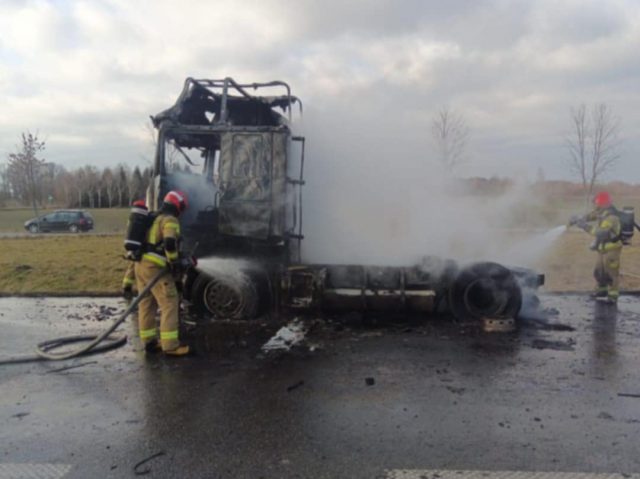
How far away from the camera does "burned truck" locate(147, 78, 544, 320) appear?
23.6ft

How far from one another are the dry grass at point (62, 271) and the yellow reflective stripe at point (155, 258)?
4242 mm

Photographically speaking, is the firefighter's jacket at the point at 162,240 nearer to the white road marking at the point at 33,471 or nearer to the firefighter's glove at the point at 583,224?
the white road marking at the point at 33,471

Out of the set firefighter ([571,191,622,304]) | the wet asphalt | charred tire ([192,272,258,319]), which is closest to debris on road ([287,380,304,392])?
the wet asphalt

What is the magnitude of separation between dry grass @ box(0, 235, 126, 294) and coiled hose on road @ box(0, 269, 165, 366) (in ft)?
11.4

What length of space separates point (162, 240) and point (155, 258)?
0.21 metres

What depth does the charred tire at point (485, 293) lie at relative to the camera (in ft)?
23.7

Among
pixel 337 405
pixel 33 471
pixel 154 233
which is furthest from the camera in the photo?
pixel 154 233

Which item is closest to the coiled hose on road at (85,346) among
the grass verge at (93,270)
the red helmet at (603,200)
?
the grass verge at (93,270)

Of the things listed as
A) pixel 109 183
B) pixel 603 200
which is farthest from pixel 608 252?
pixel 109 183

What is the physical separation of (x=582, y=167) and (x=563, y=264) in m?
10.00

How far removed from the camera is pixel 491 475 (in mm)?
3246

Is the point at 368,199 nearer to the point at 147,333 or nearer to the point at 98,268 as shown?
the point at 147,333

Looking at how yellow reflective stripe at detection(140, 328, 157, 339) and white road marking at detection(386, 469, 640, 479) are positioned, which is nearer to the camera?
white road marking at detection(386, 469, 640, 479)

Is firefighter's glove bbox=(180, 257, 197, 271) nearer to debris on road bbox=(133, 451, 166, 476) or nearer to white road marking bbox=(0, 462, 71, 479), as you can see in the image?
Answer: debris on road bbox=(133, 451, 166, 476)
